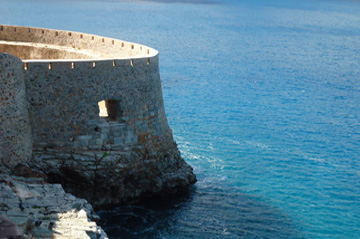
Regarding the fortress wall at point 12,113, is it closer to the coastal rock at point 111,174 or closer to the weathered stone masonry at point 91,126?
the weathered stone masonry at point 91,126

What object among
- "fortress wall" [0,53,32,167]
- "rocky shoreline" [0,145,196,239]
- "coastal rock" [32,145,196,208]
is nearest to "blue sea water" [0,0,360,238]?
"coastal rock" [32,145,196,208]

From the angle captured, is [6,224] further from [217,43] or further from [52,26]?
[52,26]

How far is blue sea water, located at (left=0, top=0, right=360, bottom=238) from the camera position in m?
29.6

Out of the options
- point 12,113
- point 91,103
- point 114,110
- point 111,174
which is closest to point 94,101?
point 91,103

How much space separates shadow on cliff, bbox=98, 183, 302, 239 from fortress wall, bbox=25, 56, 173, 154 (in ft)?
11.6

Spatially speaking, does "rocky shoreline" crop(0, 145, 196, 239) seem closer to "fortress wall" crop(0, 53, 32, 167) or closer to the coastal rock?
the coastal rock

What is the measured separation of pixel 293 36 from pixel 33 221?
93880mm

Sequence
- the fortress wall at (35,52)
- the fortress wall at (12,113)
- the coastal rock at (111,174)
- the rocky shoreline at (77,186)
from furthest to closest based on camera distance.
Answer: the fortress wall at (35,52) → the coastal rock at (111,174) → the fortress wall at (12,113) → the rocky shoreline at (77,186)

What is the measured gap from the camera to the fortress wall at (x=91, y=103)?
2730cm

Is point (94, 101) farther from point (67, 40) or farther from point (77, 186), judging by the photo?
point (67, 40)

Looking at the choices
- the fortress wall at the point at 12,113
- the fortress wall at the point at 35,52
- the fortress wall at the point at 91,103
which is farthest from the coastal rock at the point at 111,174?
the fortress wall at the point at 35,52

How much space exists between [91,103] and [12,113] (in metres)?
4.30

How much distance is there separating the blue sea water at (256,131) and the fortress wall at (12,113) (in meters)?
5.87

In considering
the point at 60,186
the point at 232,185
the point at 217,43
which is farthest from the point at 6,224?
the point at 217,43
